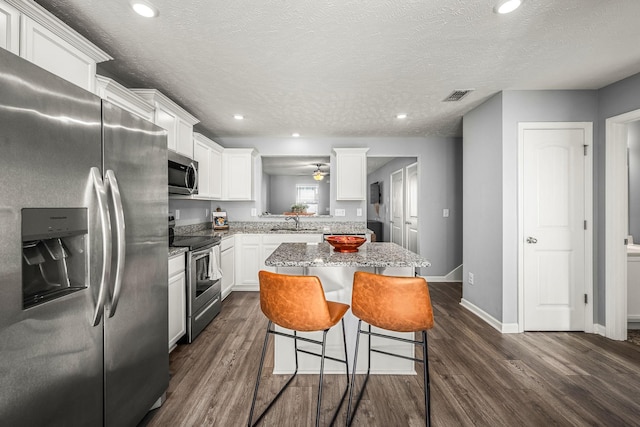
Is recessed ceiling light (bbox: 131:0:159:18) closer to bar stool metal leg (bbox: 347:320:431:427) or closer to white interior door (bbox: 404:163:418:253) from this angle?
bar stool metal leg (bbox: 347:320:431:427)

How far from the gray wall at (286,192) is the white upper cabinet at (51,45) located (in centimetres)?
440

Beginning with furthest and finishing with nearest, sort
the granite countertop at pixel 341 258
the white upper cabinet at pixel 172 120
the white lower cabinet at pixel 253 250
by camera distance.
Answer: the white lower cabinet at pixel 253 250
the white upper cabinet at pixel 172 120
the granite countertop at pixel 341 258

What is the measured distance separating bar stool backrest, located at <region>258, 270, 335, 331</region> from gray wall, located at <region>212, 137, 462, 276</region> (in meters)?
3.55

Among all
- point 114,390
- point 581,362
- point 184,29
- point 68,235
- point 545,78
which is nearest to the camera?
point 68,235

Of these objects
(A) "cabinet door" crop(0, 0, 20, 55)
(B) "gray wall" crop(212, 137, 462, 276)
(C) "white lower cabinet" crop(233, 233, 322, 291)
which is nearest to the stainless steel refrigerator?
(A) "cabinet door" crop(0, 0, 20, 55)

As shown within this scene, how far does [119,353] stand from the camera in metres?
1.44

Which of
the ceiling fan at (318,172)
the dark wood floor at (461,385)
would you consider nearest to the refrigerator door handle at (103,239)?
the dark wood floor at (461,385)

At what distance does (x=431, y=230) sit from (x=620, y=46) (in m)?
3.24

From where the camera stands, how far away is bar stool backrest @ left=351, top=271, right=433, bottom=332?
1.57 meters

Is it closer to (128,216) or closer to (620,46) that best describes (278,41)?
(128,216)

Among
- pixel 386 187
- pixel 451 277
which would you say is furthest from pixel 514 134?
pixel 386 187

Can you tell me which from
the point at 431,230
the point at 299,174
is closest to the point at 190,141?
the point at 299,174

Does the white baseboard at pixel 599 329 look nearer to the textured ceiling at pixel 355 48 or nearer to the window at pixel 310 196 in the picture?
the textured ceiling at pixel 355 48

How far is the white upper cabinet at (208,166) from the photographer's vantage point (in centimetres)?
373
